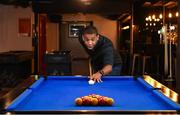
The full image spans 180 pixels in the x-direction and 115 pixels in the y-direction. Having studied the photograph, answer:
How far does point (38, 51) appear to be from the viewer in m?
10.9

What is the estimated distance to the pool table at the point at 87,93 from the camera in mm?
2174

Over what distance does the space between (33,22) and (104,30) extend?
553 centimetres

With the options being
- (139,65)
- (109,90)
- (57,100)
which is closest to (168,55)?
(139,65)

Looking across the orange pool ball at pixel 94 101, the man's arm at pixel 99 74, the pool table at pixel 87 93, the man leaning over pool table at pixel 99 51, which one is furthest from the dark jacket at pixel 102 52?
the orange pool ball at pixel 94 101

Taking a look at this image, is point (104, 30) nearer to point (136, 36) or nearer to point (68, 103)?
point (136, 36)

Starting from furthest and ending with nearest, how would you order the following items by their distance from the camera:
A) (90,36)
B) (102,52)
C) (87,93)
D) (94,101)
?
(102,52) → (90,36) → (87,93) → (94,101)

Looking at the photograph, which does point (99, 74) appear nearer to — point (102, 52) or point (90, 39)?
point (90, 39)

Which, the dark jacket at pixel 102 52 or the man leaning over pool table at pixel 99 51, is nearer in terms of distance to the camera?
the man leaning over pool table at pixel 99 51

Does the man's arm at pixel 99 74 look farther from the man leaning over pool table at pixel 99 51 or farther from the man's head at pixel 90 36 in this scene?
the man's head at pixel 90 36

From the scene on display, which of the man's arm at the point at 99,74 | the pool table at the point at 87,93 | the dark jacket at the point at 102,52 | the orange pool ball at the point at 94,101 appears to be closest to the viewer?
the pool table at the point at 87,93

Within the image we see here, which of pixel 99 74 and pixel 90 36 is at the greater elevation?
pixel 90 36

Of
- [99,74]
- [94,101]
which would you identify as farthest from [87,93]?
[99,74]

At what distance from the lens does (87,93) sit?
2.97 metres

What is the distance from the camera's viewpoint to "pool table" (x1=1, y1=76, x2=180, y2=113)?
2174 mm
